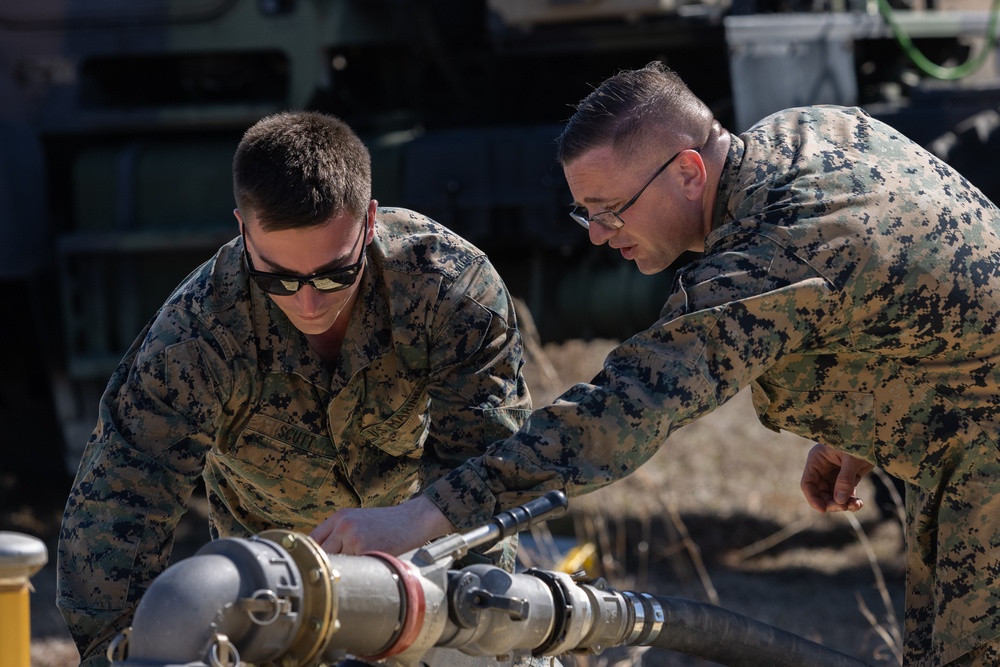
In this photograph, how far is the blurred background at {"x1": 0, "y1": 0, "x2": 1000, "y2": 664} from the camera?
213 inches

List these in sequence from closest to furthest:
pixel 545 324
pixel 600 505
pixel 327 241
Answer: pixel 327 241 < pixel 545 324 < pixel 600 505

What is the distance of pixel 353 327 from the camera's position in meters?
2.80

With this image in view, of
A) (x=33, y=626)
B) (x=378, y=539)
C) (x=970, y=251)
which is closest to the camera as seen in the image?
(x=378, y=539)

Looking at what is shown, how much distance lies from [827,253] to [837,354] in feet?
0.89

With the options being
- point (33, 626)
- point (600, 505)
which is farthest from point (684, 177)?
point (600, 505)

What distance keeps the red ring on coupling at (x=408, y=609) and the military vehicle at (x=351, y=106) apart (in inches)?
147

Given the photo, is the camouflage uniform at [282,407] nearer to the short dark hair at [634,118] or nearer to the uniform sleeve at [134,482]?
the uniform sleeve at [134,482]

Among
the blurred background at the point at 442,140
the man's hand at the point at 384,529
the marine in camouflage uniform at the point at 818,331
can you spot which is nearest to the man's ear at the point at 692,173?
the marine in camouflage uniform at the point at 818,331

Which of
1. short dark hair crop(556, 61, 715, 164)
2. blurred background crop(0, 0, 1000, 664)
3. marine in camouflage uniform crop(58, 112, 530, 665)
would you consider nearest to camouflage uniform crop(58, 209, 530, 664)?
marine in camouflage uniform crop(58, 112, 530, 665)

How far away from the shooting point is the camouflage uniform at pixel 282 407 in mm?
2498

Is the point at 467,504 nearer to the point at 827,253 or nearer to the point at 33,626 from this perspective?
the point at 827,253

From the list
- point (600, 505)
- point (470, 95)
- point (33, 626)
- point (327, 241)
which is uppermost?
point (327, 241)

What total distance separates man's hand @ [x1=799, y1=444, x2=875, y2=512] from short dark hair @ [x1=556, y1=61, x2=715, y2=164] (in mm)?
749

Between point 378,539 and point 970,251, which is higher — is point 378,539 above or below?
below
